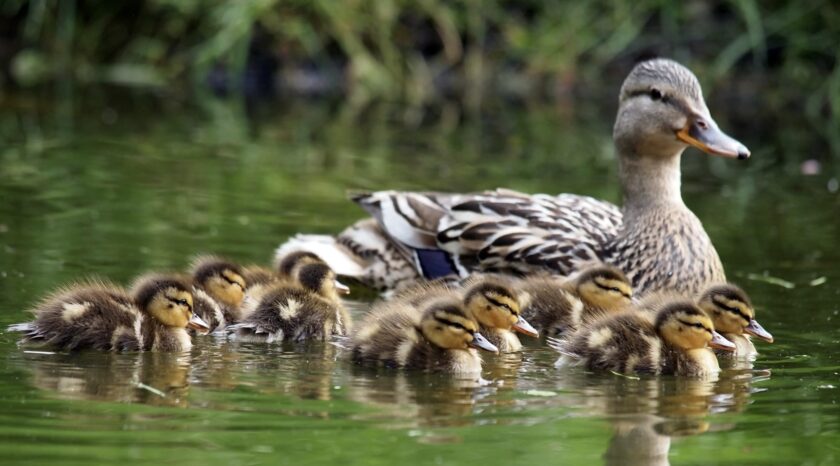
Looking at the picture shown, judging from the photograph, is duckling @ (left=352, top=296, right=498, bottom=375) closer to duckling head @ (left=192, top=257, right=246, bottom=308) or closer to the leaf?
duckling head @ (left=192, top=257, right=246, bottom=308)

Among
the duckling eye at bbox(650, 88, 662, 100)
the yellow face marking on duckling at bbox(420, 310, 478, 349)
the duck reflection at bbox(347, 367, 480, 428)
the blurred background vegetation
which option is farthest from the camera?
the blurred background vegetation

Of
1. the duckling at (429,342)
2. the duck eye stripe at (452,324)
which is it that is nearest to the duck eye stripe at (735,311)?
the duckling at (429,342)

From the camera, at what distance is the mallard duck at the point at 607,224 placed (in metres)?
6.27

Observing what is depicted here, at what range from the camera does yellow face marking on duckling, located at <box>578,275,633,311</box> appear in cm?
573

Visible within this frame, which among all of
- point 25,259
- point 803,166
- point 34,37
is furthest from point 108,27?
point 25,259

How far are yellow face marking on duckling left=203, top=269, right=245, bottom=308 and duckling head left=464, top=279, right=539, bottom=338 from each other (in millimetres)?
816

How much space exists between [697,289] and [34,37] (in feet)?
31.0

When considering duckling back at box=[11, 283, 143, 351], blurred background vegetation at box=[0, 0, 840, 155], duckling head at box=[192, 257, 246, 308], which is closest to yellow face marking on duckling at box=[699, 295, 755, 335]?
duckling head at box=[192, 257, 246, 308]

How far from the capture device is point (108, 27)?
14.5 m

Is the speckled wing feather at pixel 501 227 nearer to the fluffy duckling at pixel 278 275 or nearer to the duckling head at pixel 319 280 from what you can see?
the fluffy duckling at pixel 278 275

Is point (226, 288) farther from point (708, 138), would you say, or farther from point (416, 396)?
point (708, 138)

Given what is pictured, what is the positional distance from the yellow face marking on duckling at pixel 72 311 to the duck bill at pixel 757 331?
208 cm

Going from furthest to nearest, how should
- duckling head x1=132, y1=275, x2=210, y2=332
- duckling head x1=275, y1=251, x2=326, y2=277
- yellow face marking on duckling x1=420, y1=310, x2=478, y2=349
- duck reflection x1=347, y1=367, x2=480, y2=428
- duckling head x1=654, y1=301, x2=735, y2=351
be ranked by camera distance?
duckling head x1=275, y1=251, x2=326, y2=277 → duckling head x1=132, y1=275, x2=210, y2=332 → duckling head x1=654, y1=301, x2=735, y2=351 → yellow face marking on duckling x1=420, y1=310, x2=478, y2=349 → duck reflection x1=347, y1=367, x2=480, y2=428

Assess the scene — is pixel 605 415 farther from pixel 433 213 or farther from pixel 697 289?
pixel 433 213
